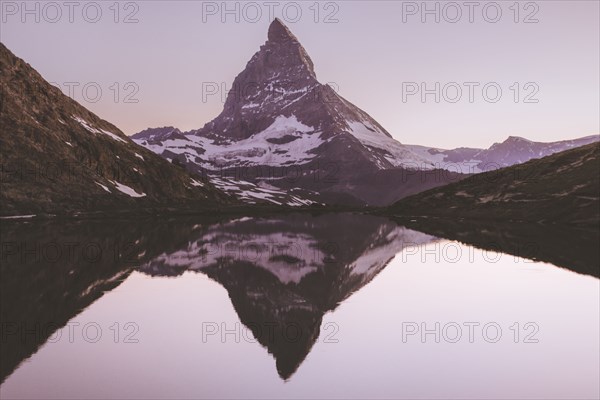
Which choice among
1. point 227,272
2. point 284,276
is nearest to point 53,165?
point 227,272

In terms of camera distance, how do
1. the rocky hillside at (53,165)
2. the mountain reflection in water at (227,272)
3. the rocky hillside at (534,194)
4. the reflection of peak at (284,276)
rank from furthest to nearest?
the rocky hillside at (53,165) < the rocky hillside at (534,194) < the reflection of peak at (284,276) < the mountain reflection in water at (227,272)

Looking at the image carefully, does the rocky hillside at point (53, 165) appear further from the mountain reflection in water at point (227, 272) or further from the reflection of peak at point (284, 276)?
the reflection of peak at point (284, 276)

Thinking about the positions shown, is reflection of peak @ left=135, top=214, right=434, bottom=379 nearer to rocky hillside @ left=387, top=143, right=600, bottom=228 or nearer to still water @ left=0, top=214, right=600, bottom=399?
still water @ left=0, top=214, right=600, bottom=399

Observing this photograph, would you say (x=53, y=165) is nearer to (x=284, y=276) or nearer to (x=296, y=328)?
(x=284, y=276)

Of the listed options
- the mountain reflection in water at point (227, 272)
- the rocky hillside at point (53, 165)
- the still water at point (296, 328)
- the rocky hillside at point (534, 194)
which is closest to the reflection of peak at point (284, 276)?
the mountain reflection in water at point (227, 272)

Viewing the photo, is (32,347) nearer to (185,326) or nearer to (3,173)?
(185,326)

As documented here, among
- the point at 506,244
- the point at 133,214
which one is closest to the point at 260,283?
the point at 506,244
